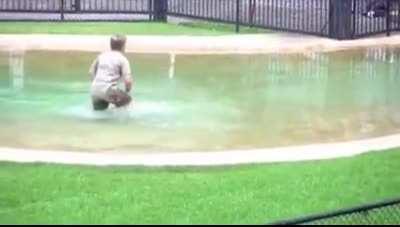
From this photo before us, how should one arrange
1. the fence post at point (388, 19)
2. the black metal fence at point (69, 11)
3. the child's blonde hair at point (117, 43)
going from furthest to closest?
1. the black metal fence at point (69, 11)
2. the fence post at point (388, 19)
3. the child's blonde hair at point (117, 43)

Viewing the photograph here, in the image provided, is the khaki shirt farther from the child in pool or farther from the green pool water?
the green pool water

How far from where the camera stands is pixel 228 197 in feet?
27.5

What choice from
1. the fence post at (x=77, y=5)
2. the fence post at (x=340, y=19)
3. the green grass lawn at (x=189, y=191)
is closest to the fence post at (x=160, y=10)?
the fence post at (x=77, y=5)

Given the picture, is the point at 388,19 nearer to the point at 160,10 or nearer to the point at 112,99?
the point at 160,10

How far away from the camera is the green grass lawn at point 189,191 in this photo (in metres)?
7.79

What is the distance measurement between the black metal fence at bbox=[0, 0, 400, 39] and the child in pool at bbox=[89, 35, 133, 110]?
9453mm

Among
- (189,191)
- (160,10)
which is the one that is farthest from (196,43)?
(189,191)

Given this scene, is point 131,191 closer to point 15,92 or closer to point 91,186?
point 91,186

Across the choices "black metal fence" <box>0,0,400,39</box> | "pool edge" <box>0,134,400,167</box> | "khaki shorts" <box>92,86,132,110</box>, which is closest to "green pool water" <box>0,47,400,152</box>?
"khaki shorts" <box>92,86,132,110</box>

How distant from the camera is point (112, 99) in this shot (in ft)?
42.0

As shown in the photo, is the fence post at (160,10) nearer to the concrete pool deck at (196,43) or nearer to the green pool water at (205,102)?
the concrete pool deck at (196,43)

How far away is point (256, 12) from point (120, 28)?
3467mm

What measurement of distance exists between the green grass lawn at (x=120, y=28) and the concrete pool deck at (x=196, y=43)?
3.69 ft

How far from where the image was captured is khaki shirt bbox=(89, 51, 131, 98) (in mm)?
12789
